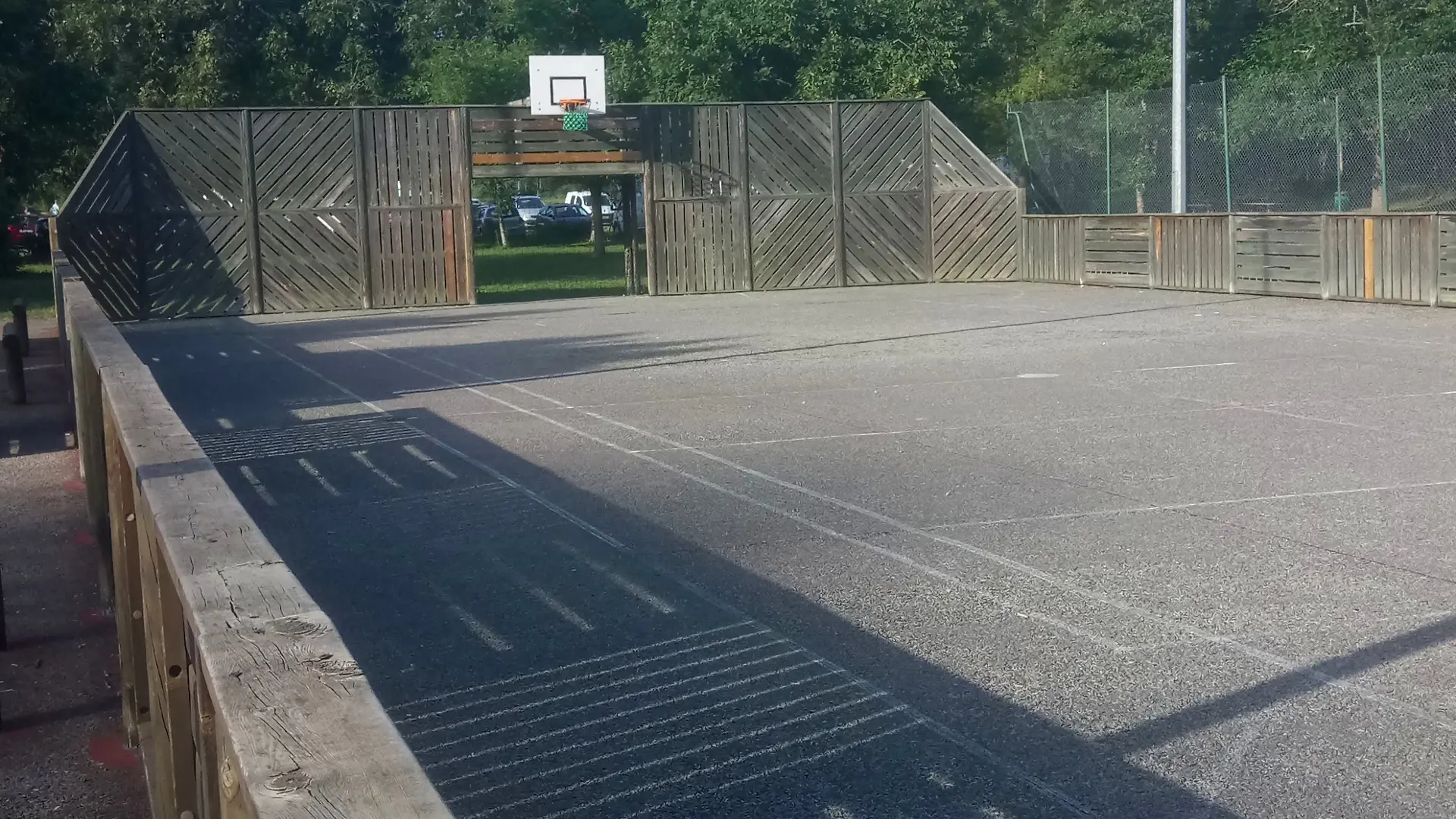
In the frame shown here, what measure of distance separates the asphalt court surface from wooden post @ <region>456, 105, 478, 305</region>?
12.7 m

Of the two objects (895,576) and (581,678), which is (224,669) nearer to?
(581,678)

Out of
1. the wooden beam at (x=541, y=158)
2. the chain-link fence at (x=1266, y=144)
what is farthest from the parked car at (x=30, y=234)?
the chain-link fence at (x=1266, y=144)

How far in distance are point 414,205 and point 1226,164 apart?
14311 mm

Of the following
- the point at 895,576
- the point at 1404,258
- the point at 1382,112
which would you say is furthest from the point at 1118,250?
the point at 895,576

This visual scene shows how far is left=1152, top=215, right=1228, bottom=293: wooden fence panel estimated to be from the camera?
24.0 meters

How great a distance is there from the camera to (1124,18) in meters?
39.8

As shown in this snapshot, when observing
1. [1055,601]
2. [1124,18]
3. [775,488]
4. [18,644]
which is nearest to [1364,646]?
[1055,601]

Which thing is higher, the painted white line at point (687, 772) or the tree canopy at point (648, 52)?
the tree canopy at point (648, 52)

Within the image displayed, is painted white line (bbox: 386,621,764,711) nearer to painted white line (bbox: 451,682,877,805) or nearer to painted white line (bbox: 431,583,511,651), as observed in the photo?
painted white line (bbox: 431,583,511,651)

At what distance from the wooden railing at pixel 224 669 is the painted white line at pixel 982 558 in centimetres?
353

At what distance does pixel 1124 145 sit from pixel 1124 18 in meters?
11.5

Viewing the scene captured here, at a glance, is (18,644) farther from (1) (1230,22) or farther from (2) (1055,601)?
(1) (1230,22)

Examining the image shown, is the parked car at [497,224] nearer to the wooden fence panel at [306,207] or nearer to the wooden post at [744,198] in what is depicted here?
the wooden post at [744,198]

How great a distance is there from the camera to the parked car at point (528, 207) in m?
54.0
